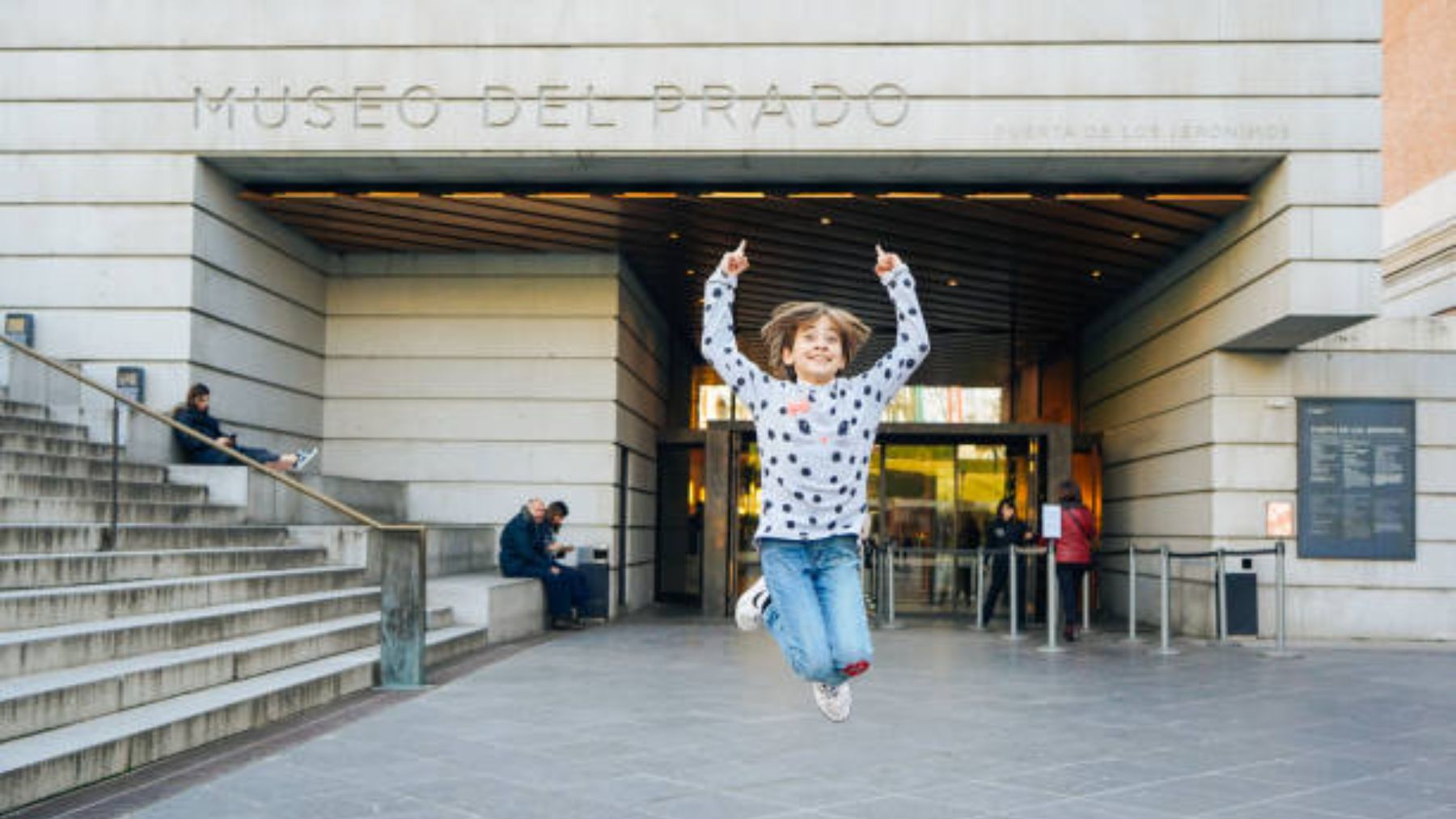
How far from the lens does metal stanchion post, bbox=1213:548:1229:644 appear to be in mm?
14906

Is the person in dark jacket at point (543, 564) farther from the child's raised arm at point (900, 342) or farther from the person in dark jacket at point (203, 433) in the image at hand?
the child's raised arm at point (900, 342)

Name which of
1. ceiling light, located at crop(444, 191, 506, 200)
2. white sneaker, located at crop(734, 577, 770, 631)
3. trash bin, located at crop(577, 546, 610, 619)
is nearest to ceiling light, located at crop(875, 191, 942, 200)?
ceiling light, located at crop(444, 191, 506, 200)

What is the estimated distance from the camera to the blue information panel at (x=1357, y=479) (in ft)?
51.5

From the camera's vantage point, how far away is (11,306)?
1445 cm

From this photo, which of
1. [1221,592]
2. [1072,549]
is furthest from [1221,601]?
[1072,549]

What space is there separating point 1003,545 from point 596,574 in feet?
18.1

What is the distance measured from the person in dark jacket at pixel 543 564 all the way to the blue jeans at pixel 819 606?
10.8 m

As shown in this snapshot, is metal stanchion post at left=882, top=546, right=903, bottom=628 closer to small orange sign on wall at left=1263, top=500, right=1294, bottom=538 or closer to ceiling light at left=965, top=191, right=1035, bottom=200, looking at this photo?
small orange sign on wall at left=1263, top=500, right=1294, bottom=538

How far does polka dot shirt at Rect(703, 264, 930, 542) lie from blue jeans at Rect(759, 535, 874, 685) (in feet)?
0.25

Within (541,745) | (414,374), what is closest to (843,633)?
(541,745)

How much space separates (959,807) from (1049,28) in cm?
997

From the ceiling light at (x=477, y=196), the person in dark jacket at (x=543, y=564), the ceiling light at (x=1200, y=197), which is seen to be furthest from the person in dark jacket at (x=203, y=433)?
the ceiling light at (x=1200, y=197)

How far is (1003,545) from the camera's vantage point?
17.7 metres

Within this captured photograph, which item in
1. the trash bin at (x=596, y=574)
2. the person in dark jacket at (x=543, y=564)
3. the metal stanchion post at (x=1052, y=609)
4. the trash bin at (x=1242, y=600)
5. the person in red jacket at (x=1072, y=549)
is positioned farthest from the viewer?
the trash bin at (x=596, y=574)
